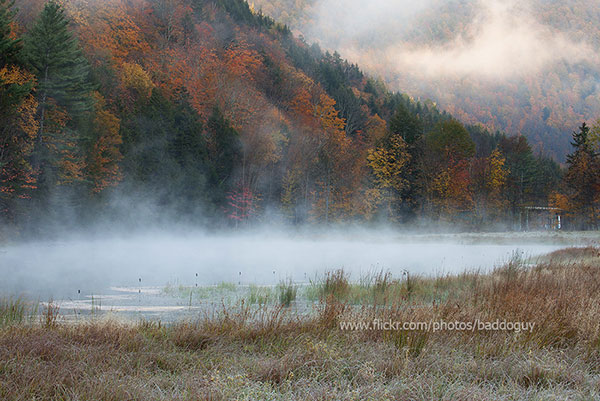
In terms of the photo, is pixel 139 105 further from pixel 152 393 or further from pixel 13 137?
pixel 152 393

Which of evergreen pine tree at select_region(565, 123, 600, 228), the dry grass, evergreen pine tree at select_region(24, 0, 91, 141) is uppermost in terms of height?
evergreen pine tree at select_region(24, 0, 91, 141)

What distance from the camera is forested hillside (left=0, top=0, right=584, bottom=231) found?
2916cm

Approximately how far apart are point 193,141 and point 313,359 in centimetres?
4045

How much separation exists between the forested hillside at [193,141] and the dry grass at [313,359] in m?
23.7

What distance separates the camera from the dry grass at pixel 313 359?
3762mm

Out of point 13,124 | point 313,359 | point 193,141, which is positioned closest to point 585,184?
point 193,141

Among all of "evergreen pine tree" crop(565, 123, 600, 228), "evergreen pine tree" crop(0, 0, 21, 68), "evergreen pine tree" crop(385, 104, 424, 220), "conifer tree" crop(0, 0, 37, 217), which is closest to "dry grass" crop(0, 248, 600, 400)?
"conifer tree" crop(0, 0, 37, 217)

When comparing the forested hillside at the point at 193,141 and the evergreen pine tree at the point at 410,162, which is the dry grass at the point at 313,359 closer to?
the forested hillside at the point at 193,141

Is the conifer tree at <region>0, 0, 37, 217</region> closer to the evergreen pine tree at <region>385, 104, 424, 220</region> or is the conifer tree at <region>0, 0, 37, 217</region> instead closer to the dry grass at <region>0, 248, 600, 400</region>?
the dry grass at <region>0, 248, 600, 400</region>

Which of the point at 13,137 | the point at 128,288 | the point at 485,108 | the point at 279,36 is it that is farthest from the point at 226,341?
the point at 485,108

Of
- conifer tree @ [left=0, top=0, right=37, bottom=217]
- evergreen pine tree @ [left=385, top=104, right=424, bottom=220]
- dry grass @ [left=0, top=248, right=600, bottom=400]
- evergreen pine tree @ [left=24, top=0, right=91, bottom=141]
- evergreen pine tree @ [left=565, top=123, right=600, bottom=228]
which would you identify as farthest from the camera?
evergreen pine tree @ [left=385, top=104, right=424, bottom=220]

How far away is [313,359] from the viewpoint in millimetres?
4512

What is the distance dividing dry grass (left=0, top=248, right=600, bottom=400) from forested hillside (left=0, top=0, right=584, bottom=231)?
23.7m

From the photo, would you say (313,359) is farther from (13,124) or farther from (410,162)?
(410,162)
